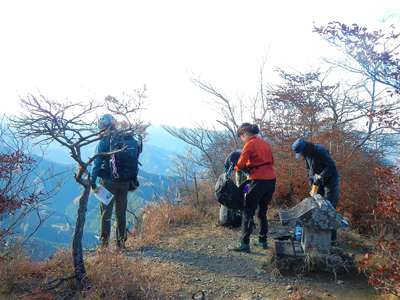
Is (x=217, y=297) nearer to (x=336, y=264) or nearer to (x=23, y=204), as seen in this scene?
(x=336, y=264)

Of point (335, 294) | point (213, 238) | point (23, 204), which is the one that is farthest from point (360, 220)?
point (23, 204)

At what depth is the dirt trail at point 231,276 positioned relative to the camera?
5.36m

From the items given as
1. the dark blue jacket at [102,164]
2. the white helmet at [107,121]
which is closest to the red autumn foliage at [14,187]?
the dark blue jacket at [102,164]

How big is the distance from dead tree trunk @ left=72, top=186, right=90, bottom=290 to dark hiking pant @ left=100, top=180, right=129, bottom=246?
1558mm

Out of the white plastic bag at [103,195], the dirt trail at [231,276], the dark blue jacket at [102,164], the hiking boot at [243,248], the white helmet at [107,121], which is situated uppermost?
the white helmet at [107,121]

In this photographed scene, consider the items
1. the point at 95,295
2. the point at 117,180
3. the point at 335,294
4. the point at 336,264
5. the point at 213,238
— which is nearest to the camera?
the point at 95,295

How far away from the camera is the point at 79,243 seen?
5047mm

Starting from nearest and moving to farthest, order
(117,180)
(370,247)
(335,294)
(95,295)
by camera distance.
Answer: (95,295) < (335,294) < (117,180) < (370,247)

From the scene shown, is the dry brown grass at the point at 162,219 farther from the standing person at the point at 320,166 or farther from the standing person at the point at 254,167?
the standing person at the point at 320,166

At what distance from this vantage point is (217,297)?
531 centimetres

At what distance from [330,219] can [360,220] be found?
4141mm

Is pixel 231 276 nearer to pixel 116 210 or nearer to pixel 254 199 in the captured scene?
pixel 254 199

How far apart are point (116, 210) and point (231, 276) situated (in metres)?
2.09

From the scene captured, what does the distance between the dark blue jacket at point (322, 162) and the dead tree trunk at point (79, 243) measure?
11.3ft
